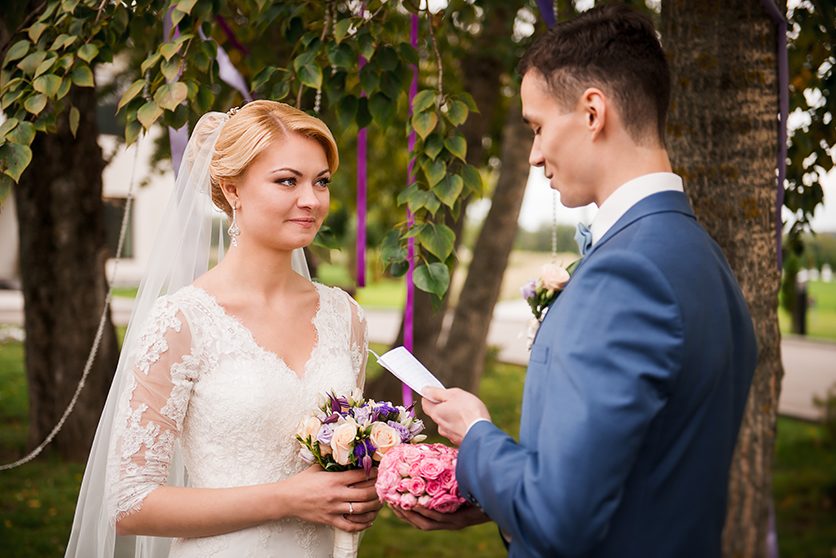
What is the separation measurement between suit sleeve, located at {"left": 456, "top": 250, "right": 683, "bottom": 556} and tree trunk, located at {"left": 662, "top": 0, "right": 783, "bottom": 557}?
164 cm

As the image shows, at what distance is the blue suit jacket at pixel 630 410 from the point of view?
114cm

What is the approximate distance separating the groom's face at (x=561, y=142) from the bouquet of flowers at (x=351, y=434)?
870 millimetres

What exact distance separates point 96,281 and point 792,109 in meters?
5.00

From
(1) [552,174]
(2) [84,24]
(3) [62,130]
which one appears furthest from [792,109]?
(3) [62,130]

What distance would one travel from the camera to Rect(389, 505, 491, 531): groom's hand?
5.17 feet

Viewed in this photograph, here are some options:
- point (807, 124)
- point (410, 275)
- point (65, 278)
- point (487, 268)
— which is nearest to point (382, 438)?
point (410, 275)

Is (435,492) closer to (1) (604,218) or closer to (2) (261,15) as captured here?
(1) (604,218)

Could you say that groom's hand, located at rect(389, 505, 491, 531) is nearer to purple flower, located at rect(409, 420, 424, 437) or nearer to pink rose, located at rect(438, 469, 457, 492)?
pink rose, located at rect(438, 469, 457, 492)

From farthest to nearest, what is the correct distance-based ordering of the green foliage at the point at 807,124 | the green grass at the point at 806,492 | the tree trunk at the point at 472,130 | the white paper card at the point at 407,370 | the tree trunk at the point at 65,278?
the tree trunk at the point at 472,130, the green grass at the point at 806,492, the tree trunk at the point at 65,278, the green foliage at the point at 807,124, the white paper card at the point at 407,370

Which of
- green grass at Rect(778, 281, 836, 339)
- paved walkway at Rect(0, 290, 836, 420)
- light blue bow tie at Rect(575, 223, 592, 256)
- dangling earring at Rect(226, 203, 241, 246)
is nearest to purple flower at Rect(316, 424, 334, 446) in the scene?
dangling earring at Rect(226, 203, 241, 246)

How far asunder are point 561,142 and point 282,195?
1041 millimetres

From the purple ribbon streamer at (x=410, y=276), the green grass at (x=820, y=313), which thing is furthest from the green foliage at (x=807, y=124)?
the green grass at (x=820, y=313)

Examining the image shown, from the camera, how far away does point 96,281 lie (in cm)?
475

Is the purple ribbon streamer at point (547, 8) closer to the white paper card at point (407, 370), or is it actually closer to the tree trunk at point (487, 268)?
the white paper card at point (407, 370)
